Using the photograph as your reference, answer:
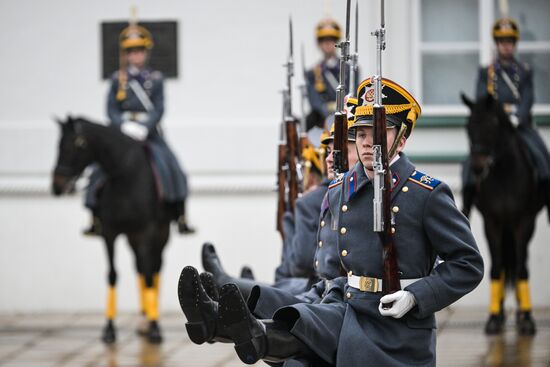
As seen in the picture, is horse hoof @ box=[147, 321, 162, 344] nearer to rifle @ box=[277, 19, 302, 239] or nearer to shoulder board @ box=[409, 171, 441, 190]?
rifle @ box=[277, 19, 302, 239]

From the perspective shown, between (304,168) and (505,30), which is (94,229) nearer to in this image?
(505,30)

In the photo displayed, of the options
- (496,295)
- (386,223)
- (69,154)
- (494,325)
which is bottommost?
(494,325)

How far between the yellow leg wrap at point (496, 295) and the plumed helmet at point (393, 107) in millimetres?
6362

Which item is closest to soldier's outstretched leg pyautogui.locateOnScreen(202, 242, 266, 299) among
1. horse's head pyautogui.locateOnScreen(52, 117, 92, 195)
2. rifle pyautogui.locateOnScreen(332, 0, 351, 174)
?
rifle pyautogui.locateOnScreen(332, 0, 351, 174)

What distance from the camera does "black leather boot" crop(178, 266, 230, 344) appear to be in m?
4.64

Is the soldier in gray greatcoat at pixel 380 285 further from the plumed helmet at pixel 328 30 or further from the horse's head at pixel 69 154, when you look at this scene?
the plumed helmet at pixel 328 30

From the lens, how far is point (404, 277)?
4688 mm

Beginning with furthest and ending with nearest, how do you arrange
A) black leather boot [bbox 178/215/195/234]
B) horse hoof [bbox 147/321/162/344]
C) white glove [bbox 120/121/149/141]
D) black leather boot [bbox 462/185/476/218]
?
white glove [bbox 120/121/149/141]
black leather boot [bbox 178/215/195/234]
black leather boot [bbox 462/185/476/218]
horse hoof [bbox 147/321/162/344]

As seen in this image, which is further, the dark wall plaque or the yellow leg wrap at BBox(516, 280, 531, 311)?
the dark wall plaque

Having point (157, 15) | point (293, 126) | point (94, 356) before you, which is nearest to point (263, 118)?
point (157, 15)

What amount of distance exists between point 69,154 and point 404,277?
7.05 metres

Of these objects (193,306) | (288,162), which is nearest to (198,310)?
(193,306)

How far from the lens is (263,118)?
1300cm

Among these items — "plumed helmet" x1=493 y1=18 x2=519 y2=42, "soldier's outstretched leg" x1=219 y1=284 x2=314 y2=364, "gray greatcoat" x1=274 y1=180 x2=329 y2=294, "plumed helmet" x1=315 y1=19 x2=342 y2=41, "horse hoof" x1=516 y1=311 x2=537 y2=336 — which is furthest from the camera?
"plumed helmet" x1=315 y1=19 x2=342 y2=41
